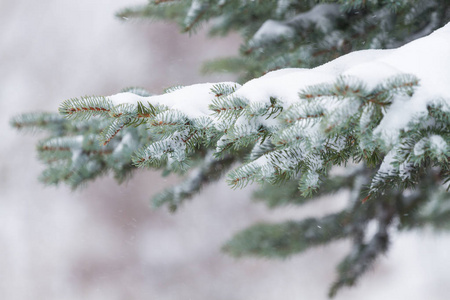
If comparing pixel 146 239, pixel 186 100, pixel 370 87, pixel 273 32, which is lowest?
pixel 146 239

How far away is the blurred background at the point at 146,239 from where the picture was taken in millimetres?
6602

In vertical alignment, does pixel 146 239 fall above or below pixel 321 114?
below

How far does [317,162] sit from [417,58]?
257 mm

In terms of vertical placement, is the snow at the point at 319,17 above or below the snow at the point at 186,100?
below

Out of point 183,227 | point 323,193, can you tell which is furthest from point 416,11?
point 183,227

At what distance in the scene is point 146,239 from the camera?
6.87m

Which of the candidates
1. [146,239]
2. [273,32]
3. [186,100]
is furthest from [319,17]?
[146,239]

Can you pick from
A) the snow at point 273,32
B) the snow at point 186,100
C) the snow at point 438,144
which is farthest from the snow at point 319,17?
the snow at point 438,144

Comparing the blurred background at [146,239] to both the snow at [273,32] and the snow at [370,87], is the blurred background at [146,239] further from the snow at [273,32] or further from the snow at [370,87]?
the snow at [370,87]

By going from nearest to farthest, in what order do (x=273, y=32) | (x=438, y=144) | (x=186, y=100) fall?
(x=438, y=144)
(x=186, y=100)
(x=273, y=32)

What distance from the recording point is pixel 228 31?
1.79m

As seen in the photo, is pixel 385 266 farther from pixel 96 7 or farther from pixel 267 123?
pixel 96 7

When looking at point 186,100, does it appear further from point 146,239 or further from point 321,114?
point 146,239

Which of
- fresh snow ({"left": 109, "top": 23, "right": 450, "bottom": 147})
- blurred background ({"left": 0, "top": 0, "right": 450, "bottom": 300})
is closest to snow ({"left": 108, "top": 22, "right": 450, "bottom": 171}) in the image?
fresh snow ({"left": 109, "top": 23, "right": 450, "bottom": 147})
